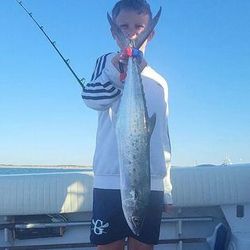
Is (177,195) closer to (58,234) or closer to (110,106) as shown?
(58,234)

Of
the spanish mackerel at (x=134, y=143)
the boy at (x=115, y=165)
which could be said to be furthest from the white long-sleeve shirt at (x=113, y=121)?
the spanish mackerel at (x=134, y=143)

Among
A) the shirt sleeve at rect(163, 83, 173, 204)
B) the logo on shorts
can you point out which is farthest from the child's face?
the logo on shorts

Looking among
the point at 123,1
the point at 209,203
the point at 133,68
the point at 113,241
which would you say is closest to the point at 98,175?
the point at 113,241

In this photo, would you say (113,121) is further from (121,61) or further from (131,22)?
(131,22)

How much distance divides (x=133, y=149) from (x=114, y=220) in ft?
2.03

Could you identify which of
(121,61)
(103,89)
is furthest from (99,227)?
(121,61)

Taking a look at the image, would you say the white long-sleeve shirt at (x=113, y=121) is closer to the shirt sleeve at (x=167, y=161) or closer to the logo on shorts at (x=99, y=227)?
the shirt sleeve at (x=167, y=161)

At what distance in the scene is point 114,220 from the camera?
239cm

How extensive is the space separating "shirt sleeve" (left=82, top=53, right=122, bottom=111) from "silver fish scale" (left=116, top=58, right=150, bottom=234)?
0.12m

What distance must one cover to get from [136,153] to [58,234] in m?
2.80

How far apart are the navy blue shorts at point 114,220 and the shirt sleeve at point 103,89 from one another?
591 mm

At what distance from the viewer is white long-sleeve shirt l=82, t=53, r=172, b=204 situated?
2.28 metres

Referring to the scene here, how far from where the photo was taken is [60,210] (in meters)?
4.07

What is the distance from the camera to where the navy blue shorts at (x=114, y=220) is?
7.84ft
